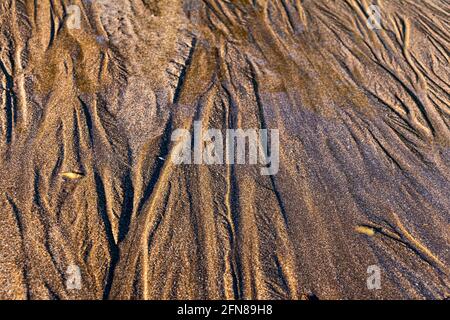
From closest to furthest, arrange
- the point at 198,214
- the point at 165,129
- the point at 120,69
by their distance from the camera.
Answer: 1. the point at 198,214
2. the point at 165,129
3. the point at 120,69

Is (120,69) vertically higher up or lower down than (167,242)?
higher up

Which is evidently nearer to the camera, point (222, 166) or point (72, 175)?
point (72, 175)

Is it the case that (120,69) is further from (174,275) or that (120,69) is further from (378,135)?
(378,135)

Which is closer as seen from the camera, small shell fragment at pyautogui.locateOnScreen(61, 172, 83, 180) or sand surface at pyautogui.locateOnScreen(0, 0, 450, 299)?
sand surface at pyautogui.locateOnScreen(0, 0, 450, 299)

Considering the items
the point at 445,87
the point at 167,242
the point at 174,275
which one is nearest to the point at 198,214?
the point at 167,242

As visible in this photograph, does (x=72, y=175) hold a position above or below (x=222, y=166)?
below

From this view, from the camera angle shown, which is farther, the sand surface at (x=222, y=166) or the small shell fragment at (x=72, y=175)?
the small shell fragment at (x=72, y=175)

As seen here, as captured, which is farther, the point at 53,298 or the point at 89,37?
the point at 89,37
